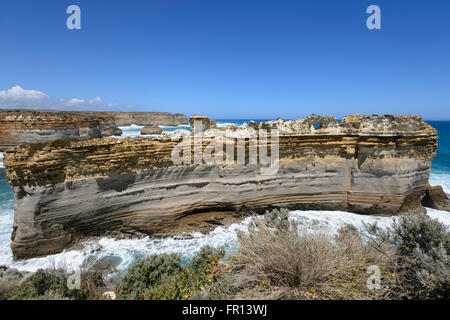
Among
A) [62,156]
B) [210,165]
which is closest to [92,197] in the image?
[62,156]

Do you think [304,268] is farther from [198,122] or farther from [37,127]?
[37,127]

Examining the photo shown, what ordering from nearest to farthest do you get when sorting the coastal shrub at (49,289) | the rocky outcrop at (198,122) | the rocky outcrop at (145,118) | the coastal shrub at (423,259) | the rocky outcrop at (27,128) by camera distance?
the coastal shrub at (423,259), the coastal shrub at (49,289), the rocky outcrop at (198,122), the rocky outcrop at (27,128), the rocky outcrop at (145,118)

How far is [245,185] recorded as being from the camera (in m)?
8.10

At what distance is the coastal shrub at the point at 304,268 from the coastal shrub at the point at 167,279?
2.49ft

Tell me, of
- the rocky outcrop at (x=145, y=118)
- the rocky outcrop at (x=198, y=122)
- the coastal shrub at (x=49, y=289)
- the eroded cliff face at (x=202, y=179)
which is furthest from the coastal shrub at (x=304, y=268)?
the rocky outcrop at (x=145, y=118)

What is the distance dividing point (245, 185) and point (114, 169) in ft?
16.3

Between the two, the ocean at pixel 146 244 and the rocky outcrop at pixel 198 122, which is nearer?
the ocean at pixel 146 244

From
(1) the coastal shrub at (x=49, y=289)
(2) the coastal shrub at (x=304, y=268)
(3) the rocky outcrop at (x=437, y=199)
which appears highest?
(2) the coastal shrub at (x=304, y=268)

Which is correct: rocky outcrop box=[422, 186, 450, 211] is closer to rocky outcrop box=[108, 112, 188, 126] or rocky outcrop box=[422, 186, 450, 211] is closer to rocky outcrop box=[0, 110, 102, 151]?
rocky outcrop box=[0, 110, 102, 151]

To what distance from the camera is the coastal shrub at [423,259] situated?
2.63m

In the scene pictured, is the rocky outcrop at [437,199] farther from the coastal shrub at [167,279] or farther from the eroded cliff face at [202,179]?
the coastal shrub at [167,279]

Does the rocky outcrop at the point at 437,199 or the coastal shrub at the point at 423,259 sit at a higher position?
the coastal shrub at the point at 423,259

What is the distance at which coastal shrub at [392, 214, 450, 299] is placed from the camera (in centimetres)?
263

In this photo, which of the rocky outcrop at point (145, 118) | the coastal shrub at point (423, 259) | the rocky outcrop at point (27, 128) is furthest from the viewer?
the rocky outcrop at point (145, 118)
